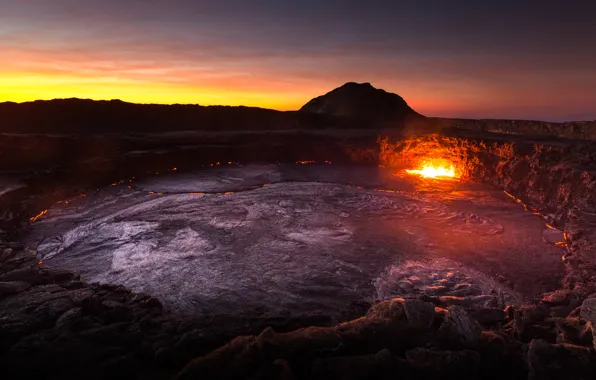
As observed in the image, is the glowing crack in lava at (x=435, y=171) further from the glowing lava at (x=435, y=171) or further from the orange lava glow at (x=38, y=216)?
the orange lava glow at (x=38, y=216)

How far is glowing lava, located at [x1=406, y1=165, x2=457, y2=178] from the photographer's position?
15951 mm

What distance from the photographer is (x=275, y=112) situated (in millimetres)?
26109

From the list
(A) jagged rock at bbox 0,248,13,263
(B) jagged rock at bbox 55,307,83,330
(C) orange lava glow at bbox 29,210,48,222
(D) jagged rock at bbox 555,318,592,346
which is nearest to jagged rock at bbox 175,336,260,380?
(B) jagged rock at bbox 55,307,83,330

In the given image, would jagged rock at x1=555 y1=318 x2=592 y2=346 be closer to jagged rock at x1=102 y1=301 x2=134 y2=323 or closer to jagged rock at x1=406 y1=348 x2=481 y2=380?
jagged rock at x1=406 y1=348 x2=481 y2=380

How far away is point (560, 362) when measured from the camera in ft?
10.2

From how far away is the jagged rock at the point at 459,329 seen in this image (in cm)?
333

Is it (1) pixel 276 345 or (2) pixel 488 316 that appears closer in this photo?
(1) pixel 276 345

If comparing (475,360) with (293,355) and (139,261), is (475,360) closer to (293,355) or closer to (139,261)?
(293,355)

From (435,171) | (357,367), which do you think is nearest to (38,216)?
(357,367)

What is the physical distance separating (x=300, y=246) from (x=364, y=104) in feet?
107

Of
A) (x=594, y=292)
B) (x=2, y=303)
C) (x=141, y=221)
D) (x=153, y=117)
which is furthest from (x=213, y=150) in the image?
(x=594, y=292)

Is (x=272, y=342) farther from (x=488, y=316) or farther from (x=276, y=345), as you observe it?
(x=488, y=316)

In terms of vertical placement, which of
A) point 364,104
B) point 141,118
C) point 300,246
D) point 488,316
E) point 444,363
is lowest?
point 300,246

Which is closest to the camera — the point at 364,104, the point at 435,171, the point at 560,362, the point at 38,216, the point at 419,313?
the point at 560,362
